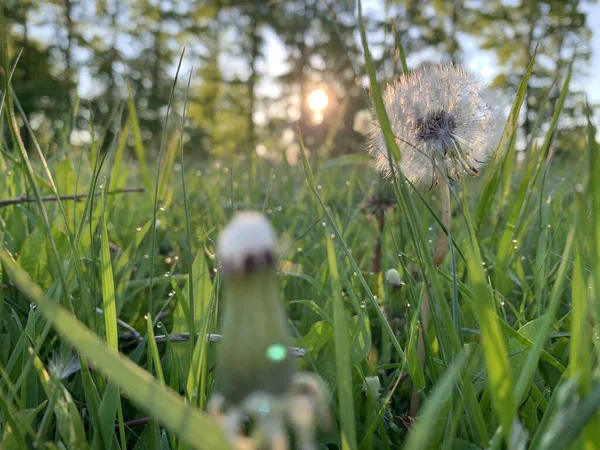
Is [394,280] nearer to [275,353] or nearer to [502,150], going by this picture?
[502,150]

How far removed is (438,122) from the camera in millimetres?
1026

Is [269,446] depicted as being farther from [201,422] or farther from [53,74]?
[53,74]

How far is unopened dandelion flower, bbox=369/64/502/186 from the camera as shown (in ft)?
3.35

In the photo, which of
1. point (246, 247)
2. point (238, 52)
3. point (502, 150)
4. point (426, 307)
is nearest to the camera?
point (246, 247)

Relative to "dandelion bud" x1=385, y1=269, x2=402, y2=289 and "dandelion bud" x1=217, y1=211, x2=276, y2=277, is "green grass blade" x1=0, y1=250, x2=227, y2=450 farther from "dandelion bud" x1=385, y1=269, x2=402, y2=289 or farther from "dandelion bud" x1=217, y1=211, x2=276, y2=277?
"dandelion bud" x1=385, y1=269, x2=402, y2=289

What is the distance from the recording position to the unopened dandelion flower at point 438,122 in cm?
102

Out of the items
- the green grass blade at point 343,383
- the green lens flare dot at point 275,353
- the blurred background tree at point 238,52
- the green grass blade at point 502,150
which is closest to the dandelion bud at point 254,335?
the green lens flare dot at point 275,353

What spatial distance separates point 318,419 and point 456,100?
66cm

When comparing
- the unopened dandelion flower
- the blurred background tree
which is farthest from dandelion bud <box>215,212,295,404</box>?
the blurred background tree

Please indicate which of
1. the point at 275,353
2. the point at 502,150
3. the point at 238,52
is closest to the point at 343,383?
the point at 275,353

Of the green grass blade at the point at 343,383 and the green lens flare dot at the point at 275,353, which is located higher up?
the green lens flare dot at the point at 275,353

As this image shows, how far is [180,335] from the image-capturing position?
2.98 ft

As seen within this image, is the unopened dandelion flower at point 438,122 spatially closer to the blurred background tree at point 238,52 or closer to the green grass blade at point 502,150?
the green grass blade at point 502,150

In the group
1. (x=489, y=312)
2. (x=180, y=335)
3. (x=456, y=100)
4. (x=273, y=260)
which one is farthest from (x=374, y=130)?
(x=273, y=260)
